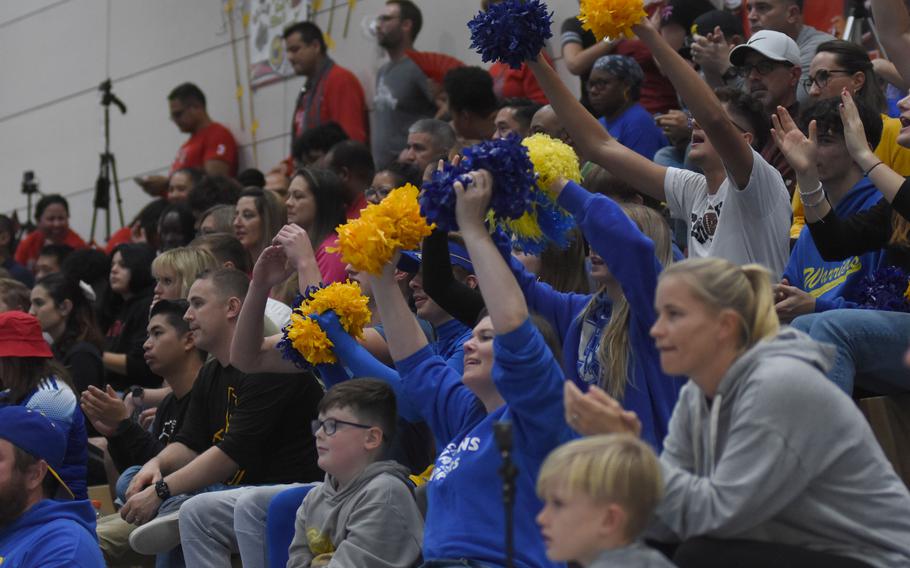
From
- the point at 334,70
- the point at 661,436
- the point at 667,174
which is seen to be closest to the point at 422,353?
the point at 661,436

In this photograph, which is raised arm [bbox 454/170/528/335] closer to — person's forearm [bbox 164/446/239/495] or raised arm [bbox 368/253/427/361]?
raised arm [bbox 368/253/427/361]

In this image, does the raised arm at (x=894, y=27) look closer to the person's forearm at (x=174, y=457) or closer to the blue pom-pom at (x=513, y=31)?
the blue pom-pom at (x=513, y=31)

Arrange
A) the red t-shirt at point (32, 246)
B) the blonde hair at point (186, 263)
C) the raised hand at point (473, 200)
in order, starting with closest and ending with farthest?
the raised hand at point (473, 200), the blonde hair at point (186, 263), the red t-shirt at point (32, 246)

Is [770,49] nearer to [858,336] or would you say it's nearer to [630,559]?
[858,336]

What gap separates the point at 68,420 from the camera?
5859 millimetres

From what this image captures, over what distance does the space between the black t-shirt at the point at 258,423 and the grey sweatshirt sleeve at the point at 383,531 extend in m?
1.02

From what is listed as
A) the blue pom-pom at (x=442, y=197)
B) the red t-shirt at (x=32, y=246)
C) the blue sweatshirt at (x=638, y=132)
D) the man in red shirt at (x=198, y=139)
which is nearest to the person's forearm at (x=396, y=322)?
the blue pom-pom at (x=442, y=197)

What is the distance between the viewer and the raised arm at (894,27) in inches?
219

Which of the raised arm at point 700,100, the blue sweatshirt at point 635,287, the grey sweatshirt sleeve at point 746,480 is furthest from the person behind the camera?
the raised arm at point 700,100

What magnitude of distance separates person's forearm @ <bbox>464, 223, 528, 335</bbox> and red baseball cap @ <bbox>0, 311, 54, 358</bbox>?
2967 millimetres

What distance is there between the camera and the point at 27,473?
16.5 feet

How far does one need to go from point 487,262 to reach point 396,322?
75 cm

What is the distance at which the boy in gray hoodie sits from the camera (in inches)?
180

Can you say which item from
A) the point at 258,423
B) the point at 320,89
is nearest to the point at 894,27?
the point at 258,423
